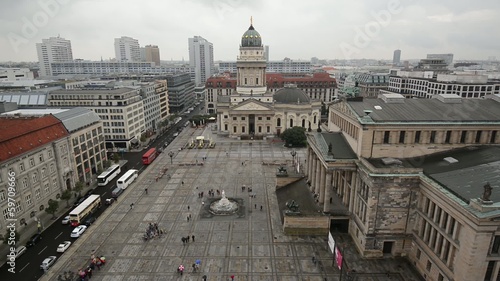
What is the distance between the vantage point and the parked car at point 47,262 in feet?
165

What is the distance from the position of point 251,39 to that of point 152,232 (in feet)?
347

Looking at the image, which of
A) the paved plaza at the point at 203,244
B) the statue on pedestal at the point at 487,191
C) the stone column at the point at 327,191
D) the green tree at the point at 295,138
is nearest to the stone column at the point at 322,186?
the stone column at the point at 327,191

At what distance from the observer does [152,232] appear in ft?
198

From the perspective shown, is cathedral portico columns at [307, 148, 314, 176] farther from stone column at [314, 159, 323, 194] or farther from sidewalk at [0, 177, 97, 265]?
sidewalk at [0, 177, 97, 265]

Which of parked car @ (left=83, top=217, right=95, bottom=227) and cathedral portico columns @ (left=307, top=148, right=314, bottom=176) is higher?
cathedral portico columns @ (left=307, top=148, right=314, bottom=176)

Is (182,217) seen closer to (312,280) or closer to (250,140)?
(312,280)

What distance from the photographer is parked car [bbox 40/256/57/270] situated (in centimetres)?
5016

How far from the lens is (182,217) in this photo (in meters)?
67.4

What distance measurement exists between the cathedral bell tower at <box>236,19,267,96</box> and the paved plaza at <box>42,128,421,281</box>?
68843 millimetres

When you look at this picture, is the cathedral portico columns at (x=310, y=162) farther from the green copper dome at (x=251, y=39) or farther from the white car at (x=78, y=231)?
the green copper dome at (x=251, y=39)

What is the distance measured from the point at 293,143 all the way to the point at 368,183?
2798 inches

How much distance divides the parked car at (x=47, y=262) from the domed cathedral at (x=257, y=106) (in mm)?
93688

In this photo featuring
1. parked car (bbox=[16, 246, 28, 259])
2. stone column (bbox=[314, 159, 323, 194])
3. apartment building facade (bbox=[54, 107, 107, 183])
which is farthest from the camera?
apartment building facade (bbox=[54, 107, 107, 183])

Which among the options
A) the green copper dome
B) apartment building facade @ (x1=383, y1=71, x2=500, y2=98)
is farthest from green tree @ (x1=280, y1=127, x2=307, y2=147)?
apartment building facade @ (x1=383, y1=71, x2=500, y2=98)
